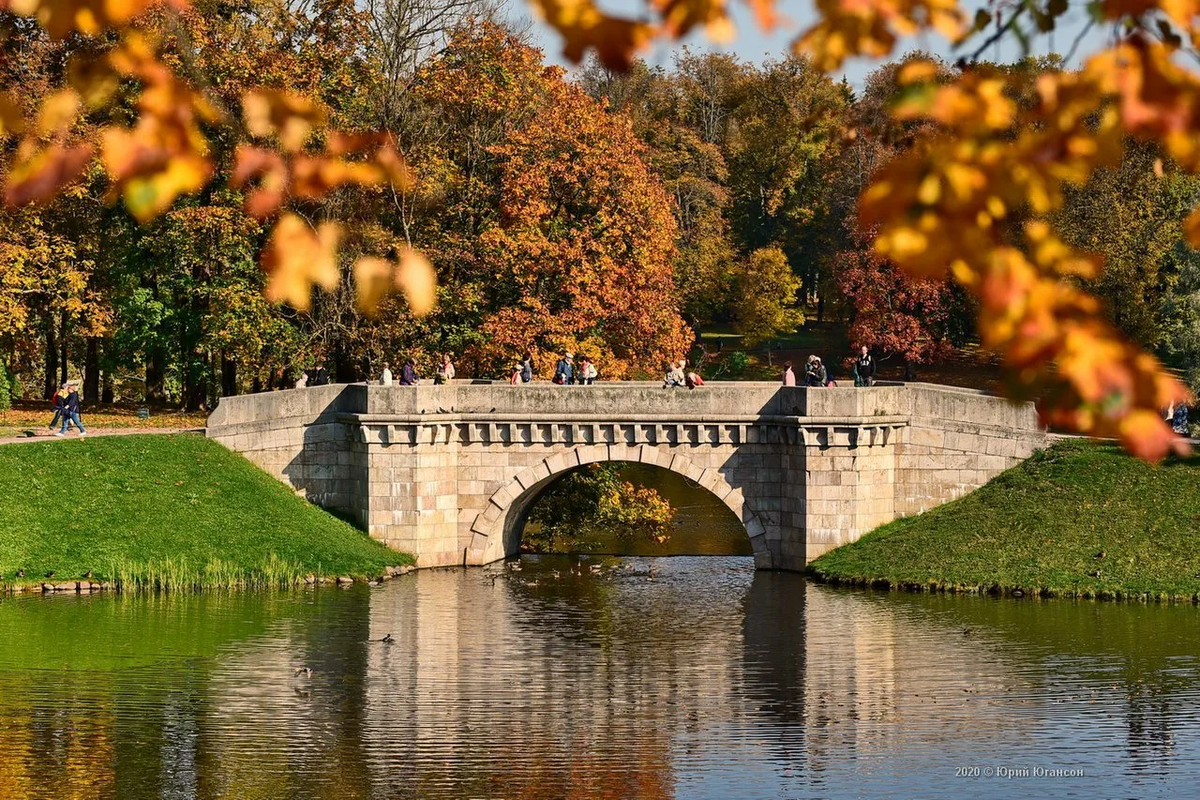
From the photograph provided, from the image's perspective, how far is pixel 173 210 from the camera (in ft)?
173

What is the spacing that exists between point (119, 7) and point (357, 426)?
1491 inches

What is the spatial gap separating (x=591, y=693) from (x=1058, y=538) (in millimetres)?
14079

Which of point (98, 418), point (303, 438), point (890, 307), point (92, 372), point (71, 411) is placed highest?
point (890, 307)

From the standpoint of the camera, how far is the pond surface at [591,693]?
2520 centimetres

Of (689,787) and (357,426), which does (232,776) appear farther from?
(357,426)

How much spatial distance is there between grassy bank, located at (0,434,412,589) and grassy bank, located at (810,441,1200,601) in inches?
485

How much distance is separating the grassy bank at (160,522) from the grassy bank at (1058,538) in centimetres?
1233

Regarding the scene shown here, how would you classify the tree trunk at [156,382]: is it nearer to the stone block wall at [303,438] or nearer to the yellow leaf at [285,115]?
the stone block wall at [303,438]

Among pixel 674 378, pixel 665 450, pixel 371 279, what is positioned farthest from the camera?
pixel 674 378

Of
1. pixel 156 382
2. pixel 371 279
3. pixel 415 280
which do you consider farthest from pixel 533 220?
pixel 415 280

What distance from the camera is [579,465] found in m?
44.3

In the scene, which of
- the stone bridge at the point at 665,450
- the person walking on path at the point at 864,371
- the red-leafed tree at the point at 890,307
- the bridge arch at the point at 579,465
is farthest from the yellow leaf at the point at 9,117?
the red-leafed tree at the point at 890,307

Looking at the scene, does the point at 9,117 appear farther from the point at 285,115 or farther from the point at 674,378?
the point at 674,378

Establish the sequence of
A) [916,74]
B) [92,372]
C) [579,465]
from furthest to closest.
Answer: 1. [92,372]
2. [579,465]
3. [916,74]
